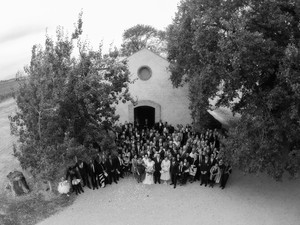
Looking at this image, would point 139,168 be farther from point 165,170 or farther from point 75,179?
point 75,179

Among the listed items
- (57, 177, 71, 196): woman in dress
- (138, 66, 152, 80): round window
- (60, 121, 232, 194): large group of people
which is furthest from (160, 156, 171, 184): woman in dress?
(138, 66, 152, 80): round window

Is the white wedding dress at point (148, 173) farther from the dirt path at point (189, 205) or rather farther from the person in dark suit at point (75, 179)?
the person in dark suit at point (75, 179)

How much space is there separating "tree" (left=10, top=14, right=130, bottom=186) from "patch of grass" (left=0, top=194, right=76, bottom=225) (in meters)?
1.35

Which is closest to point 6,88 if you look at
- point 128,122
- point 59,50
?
point 128,122

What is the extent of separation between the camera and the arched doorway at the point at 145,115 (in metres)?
22.9

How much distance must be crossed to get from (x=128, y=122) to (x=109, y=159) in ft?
20.9

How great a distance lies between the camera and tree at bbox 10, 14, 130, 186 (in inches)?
549

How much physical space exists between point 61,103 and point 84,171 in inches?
146

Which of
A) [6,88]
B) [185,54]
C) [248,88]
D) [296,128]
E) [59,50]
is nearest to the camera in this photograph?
[296,128]

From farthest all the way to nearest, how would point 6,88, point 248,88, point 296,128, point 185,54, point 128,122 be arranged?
point 6,88 → point 128,122 → point 185,54 → point 248,88 → point 296,128

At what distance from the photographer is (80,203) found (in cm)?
1434

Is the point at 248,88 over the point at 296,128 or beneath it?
over

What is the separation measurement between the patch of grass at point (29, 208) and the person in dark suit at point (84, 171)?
996 mm

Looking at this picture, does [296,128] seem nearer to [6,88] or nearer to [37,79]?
[37,79]
